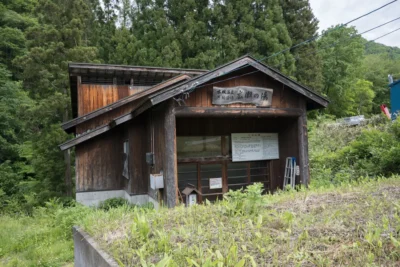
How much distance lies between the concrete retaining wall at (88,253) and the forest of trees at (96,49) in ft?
33.4

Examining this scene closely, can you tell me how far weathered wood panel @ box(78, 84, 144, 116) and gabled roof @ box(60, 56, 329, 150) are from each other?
2.37m

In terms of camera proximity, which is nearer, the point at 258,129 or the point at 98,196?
the point at 258,129

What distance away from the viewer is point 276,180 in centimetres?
1074

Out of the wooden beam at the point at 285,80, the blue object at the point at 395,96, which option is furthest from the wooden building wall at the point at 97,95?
the blue object at the point at 395,96

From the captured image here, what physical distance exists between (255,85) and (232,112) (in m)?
1.21

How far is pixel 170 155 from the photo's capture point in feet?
25.6

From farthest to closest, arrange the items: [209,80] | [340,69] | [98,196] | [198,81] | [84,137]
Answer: [340,69], [98,196], [84,137], [209,80], [198,81]

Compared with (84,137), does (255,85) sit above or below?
above

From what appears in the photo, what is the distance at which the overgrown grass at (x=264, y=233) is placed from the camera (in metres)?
2.57

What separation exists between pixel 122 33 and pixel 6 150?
35.9 ft

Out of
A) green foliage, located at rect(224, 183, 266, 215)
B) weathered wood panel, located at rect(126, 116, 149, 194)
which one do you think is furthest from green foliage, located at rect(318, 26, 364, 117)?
green foliage, located at rect(224, 183, 266, 215)

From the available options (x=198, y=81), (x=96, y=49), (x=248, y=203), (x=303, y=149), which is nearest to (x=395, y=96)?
(x=303, y=149)

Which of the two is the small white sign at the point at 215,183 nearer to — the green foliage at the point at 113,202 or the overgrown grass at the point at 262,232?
the green foliage at the point at 113,202

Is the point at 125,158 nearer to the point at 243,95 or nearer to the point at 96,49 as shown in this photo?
the point at 243,95
